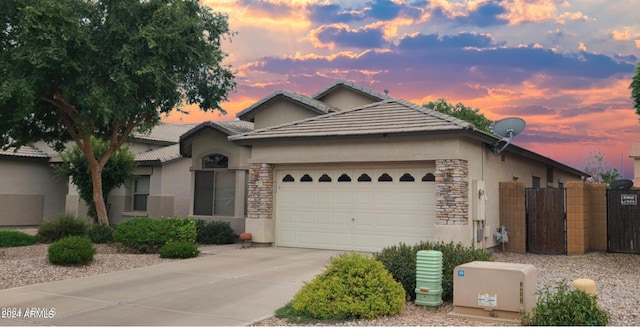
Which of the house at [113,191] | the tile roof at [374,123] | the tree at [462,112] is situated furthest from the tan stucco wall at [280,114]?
the tree at [462,112]

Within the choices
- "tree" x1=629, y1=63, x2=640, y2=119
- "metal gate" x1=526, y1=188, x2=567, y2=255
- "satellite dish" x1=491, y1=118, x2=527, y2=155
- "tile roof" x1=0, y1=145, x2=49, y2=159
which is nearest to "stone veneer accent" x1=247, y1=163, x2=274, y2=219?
"satellite dish" x1=491, y1=118, x2=527, y2=155

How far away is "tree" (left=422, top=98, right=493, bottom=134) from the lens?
45.8 metres

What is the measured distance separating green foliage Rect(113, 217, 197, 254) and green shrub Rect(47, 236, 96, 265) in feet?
7.71

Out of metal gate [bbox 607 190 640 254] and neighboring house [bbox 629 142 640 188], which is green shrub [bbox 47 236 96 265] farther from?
neighboring house [bbox 629 142 640 188]

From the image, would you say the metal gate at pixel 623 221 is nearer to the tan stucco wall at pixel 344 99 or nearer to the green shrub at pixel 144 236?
the tan stucco wall at pixel 344 99

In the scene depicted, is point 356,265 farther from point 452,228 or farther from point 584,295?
point 452,228

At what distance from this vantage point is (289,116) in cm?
2041

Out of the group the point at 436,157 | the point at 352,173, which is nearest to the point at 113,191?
the point at 352,173

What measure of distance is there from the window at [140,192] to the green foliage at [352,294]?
19.0 m

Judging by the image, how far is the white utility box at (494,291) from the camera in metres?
7.68

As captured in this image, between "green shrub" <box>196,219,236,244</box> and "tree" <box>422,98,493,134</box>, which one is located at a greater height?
"tree" <box>422,98,493,134</box>

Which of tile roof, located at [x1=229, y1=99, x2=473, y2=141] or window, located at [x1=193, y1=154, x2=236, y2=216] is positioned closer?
tile roof, located at [x1=229, y1=99, x2=473, y2=141]

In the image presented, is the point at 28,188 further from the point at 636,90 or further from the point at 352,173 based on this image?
the point at 636,90

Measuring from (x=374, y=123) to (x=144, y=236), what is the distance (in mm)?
7304
